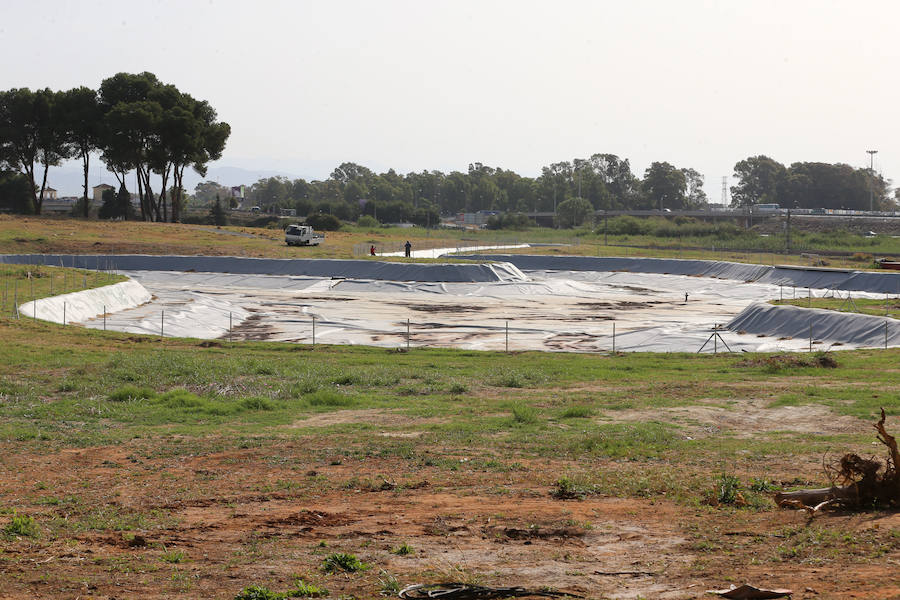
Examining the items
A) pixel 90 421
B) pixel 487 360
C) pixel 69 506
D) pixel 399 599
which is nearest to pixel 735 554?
pixel 399 599

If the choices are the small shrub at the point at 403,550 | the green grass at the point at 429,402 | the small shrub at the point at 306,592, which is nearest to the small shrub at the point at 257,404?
the green grass at the point at 429,402

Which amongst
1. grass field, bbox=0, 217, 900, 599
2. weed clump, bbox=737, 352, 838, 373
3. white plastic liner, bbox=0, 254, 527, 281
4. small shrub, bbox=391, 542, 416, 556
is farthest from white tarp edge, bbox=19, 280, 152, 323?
small shrub, bbox=391, 542, 416, 556

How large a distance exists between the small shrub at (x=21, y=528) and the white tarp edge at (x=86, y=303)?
3228cm

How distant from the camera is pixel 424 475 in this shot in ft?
50.5

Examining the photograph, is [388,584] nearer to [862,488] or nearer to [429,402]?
[862,488]

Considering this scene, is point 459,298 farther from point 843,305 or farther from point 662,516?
point 662,516

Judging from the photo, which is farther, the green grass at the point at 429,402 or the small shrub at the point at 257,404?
the small shrub at the point at 257,404

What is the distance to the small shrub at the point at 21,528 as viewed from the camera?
1156cm

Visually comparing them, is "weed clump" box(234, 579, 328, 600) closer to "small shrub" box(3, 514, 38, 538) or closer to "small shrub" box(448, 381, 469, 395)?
"small shrub" box(3, 514, 38, 538)

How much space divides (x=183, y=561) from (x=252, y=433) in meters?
9.06

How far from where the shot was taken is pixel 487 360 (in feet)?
109

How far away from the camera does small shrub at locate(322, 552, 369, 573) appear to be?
10211 millimetres

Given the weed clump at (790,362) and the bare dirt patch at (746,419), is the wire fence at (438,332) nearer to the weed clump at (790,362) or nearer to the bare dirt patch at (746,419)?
the weed clump at (790,362)

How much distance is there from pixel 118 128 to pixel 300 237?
96.2ft
